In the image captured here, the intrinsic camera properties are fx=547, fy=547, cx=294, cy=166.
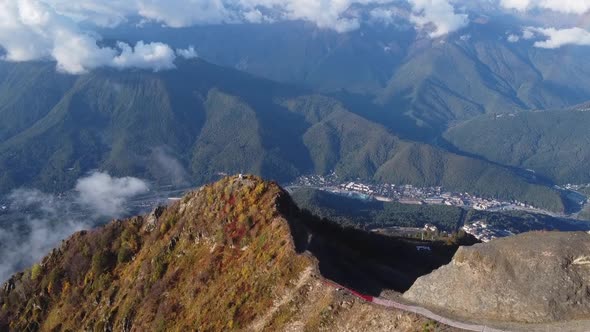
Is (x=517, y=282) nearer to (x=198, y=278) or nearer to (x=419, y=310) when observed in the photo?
(x=419, y=310)

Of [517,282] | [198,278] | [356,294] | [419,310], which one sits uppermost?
[356,294]

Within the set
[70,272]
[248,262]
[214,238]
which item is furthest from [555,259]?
[70,272]

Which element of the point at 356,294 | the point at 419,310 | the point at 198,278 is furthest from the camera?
the point at 198,278

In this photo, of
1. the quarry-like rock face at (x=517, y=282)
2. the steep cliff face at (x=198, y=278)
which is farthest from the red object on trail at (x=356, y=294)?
the quarry-like rock face at (x=517, y=282)

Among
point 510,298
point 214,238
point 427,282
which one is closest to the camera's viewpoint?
point 510,298

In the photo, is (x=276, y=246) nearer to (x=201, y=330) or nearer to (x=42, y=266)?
(x=201, y=330)

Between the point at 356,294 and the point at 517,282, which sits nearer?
the point at 517,282

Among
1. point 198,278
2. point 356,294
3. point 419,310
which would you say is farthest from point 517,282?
point 198,278
